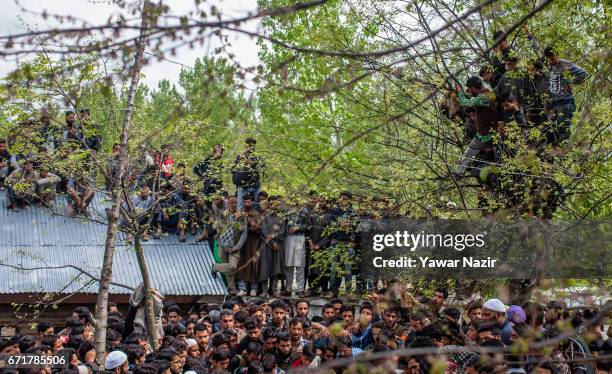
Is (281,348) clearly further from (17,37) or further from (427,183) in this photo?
(17,37)

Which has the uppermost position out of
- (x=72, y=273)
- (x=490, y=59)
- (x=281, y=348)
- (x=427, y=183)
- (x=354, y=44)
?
(x=354, y=44)

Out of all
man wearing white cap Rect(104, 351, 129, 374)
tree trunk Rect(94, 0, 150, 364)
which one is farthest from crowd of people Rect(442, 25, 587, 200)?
man wearing white cap Rect(104, 351, 129, 374)

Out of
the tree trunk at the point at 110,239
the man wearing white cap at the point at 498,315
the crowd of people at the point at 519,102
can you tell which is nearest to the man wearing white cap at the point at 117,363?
the tree trunk at the point at 110,239

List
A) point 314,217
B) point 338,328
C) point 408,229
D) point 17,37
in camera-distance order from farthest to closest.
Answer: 1. point 314,217
2. point 408,229
3. point 338,328
4. point 17,37

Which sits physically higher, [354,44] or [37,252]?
[354,44]

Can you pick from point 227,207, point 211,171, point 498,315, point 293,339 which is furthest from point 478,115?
point 227,207

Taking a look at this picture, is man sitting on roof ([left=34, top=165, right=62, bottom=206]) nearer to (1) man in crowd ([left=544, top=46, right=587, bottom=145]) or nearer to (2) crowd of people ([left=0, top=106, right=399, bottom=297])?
(2) crowd of people ([left=0, top=106, right=399, bottom=297])

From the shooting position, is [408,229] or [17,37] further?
[408,229]

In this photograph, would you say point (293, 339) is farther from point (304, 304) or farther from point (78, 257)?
point (78, 257)

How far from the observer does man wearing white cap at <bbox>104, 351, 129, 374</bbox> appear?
428 inches

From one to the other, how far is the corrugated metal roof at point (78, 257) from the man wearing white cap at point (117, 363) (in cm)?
749

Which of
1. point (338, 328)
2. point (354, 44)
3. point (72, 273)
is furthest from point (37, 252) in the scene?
point (338, 328)

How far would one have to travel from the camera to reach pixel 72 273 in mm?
18766

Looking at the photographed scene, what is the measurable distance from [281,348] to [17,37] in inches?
327
